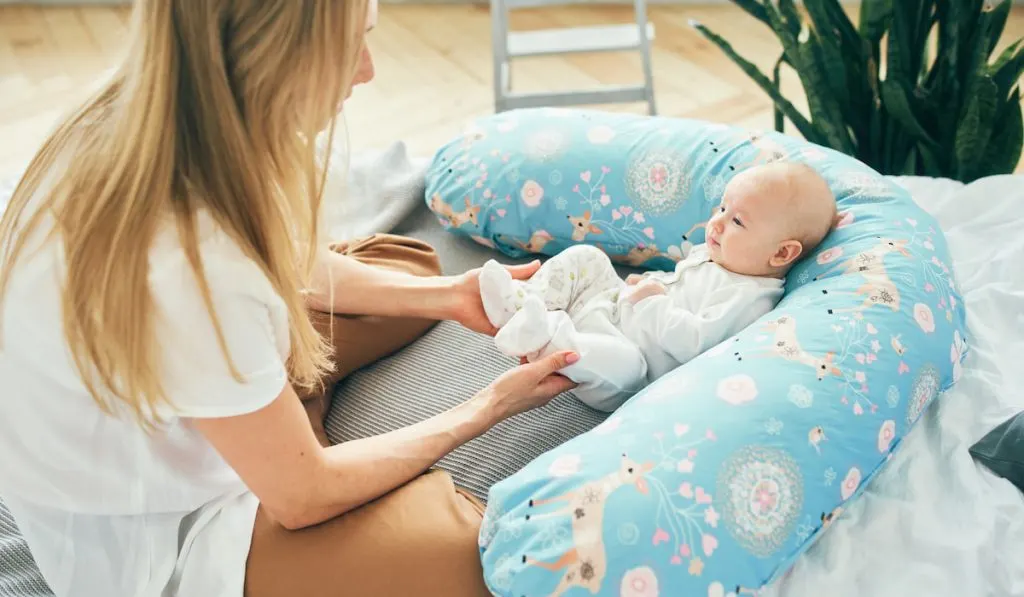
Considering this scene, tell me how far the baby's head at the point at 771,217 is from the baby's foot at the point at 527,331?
327 mm

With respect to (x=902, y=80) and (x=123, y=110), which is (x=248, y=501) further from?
(x=902, y=80)

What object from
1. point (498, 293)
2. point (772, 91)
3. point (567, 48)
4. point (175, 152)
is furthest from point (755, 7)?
point (175, 152)

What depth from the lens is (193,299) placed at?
88 centimetres

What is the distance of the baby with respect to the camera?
1348mm

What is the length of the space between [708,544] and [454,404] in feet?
1.65

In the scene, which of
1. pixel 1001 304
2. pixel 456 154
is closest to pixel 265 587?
pixel 456 154

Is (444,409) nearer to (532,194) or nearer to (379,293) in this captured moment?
(379,293)

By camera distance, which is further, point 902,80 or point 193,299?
point 902,80

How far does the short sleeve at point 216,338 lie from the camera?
880 millimetres

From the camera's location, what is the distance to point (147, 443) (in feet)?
3.33

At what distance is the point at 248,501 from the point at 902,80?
144 cm

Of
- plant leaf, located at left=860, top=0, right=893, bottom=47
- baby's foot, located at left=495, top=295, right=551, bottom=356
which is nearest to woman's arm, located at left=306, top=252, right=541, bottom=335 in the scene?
baby's foot, located at left=495, top=295, right=551, bottom=356

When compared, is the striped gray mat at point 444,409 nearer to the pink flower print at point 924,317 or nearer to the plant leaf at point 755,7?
the pink flower print at point 924,317

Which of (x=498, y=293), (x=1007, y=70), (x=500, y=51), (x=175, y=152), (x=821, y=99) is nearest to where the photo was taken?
(x=175, y=152)
